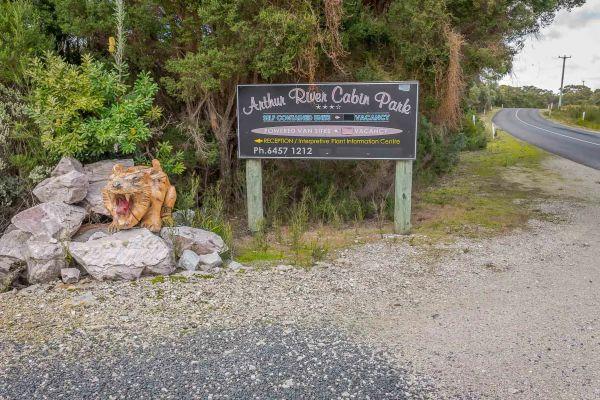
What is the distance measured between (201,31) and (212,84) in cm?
95

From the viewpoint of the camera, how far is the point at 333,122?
7363 mm

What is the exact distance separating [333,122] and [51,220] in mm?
3834

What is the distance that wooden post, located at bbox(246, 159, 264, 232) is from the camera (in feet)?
25.4

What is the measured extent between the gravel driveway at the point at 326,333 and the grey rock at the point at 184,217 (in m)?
1.54

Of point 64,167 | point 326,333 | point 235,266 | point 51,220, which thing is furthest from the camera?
point 64,167

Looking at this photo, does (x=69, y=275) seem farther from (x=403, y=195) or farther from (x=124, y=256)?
(x=403, y=195)

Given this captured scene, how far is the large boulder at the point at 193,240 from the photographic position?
6094mm

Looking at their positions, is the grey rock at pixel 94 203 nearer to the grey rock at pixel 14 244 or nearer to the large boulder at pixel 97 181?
the large boulder at pixel 97 181

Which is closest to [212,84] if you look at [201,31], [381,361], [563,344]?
[201,31]

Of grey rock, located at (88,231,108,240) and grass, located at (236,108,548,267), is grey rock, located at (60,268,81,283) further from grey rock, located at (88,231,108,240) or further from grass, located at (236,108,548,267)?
grass, located at (236,108,548,267)

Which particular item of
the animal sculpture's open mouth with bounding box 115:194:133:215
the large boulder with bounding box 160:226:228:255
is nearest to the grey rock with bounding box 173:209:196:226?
the large boulder with bounding box 160:226:228:255

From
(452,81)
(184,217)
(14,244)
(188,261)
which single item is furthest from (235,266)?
(452,81)

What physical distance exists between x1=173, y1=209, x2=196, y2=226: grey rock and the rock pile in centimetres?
61

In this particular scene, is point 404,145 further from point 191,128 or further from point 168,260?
point 168,260
